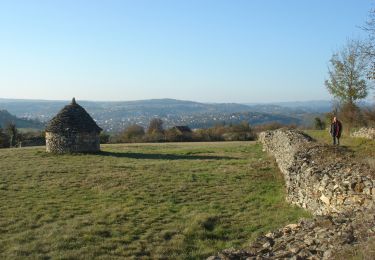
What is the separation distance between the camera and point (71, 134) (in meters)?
31.9

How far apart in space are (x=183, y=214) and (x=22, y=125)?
13151 centimetres

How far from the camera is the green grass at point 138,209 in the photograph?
35.7 ft

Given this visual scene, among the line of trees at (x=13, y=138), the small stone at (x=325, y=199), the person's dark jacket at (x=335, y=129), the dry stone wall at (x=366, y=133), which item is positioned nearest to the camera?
the small stone at (x=325, y=199)

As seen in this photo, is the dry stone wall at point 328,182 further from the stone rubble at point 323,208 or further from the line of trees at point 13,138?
the line of trees at point 13,138

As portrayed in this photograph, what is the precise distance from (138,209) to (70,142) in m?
18.5

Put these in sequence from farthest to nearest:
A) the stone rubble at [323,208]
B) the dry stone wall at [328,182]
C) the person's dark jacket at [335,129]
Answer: the person's dark jacket at [335,129]
the dry stone wall at [328,182]
the stone rubble at [323,208]

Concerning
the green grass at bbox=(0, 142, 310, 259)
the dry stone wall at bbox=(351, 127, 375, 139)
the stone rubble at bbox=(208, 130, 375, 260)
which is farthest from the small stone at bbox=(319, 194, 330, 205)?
the dry stone wall at bbox=(351, 127, 375, 139)

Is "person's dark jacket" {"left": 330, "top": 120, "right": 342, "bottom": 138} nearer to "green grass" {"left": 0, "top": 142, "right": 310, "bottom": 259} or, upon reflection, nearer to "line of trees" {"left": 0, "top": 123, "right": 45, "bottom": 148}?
"green grass" {"left": 0, "top": 142, "right": 310, "bottom": 259}

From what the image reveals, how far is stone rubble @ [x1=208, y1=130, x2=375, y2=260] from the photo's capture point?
7.00m

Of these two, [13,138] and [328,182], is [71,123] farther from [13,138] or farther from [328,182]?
[13,138]

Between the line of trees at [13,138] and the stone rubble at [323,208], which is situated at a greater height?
the stone rubble at [323,208]

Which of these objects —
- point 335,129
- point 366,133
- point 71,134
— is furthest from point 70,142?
point 366,133

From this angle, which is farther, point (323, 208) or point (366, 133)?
point (366, 133)

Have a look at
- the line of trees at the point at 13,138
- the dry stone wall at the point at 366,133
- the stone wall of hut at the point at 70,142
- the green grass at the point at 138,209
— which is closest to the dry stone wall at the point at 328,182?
the green grass at the point at 138,209
